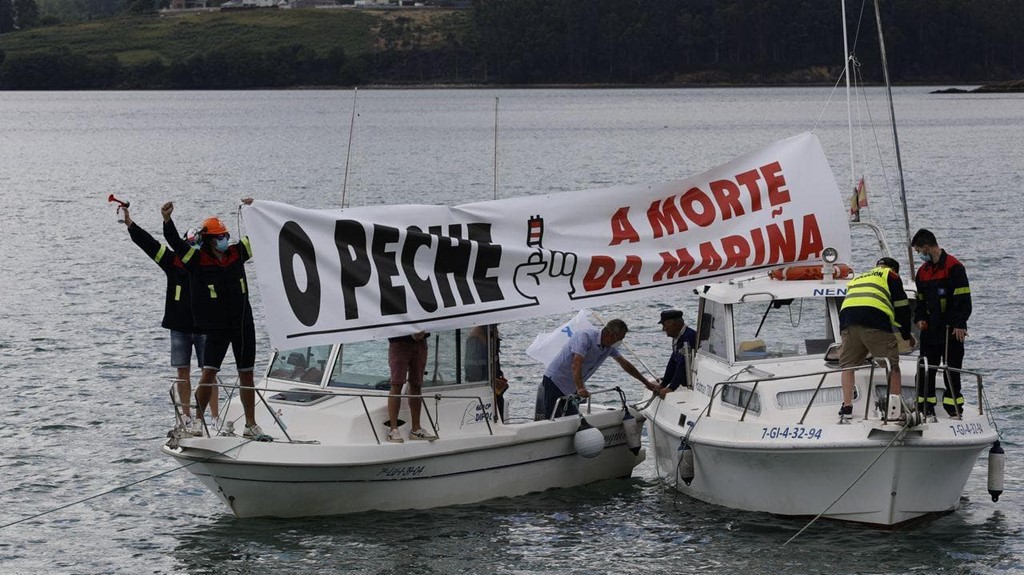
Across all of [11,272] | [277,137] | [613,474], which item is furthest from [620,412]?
[277,137]

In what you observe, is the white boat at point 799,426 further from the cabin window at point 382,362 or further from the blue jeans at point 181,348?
the blue jeans at point 181,348

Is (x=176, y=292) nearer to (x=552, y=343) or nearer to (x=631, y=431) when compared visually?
(x=552, y=343)

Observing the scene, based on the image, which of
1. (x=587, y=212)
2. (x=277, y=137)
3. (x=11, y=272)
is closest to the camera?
(x=587, y=212)

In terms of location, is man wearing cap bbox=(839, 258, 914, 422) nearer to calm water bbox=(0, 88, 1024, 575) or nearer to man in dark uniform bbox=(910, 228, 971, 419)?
man in dark uniform bbox=(910, 228, 971, 419)

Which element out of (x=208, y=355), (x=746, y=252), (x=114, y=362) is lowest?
(x=114, y=362)

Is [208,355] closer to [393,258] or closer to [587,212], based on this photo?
[393,258]

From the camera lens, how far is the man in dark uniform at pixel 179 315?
1703 centimetres

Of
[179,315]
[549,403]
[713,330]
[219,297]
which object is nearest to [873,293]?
[713,330]

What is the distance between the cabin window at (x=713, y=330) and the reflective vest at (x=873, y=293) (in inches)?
75.0

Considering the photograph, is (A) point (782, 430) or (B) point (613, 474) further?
(B) point (613, 474)

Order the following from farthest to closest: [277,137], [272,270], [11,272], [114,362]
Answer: [277,137]
[11,272]
[114,362]
[272,270]

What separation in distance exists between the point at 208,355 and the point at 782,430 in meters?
6.45

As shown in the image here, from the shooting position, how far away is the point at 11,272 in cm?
4422

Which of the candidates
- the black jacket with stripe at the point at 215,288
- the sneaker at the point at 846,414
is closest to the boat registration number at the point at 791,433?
the sneaker at the point at 846,414
